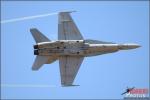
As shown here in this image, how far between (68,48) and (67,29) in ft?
11.3

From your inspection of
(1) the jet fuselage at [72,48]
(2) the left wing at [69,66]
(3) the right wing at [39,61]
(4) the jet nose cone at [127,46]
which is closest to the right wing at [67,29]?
(1) the jet fuselage at [72,48]

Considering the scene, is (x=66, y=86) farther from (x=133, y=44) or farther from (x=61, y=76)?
(x=133, y=44)

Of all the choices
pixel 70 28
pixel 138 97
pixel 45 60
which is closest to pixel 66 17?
pixel 70 28

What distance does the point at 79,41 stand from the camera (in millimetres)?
80875

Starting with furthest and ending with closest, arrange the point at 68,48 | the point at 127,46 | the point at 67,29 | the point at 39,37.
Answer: the point at 67,29, the point at 39,37, the point at 127,46, the point at 68,48

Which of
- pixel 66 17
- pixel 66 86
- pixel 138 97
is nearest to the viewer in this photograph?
pixel 66 86

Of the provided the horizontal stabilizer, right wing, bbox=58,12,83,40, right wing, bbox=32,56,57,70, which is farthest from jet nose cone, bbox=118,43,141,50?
the horizontal stabilizer

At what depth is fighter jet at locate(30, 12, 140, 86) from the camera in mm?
81062

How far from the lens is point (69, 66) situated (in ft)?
269

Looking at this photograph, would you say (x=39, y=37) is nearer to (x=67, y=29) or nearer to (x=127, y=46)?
(x=67, y=29)

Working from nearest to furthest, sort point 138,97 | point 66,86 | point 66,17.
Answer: point 66,86 < point 66,17 < point 138,97

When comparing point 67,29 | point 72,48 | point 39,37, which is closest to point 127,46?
point 72,48

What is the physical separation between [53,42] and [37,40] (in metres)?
2.87

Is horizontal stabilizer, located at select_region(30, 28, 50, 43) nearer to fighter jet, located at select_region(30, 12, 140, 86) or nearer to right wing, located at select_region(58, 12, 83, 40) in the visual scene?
fighter jet, located at select_region(30, 12, 140, 86)
